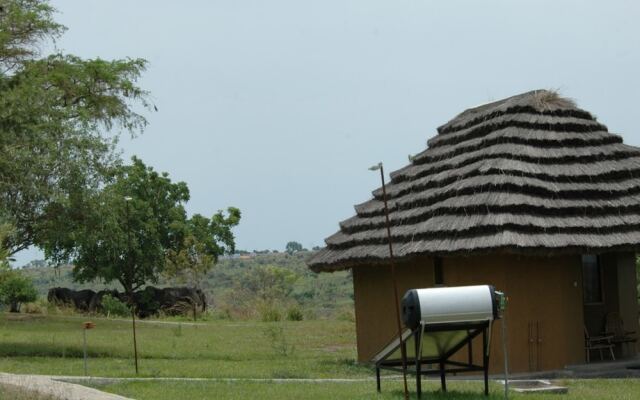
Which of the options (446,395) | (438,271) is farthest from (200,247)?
(446,395)

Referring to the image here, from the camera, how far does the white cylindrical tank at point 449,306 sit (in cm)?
1256

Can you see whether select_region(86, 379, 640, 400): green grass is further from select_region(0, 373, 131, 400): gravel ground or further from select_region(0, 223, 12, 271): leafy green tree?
select_region(0, 223, 12, 271): leafy green tree

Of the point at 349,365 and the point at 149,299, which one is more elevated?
the point at 149,299

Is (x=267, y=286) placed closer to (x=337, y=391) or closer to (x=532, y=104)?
(x=532, y=104)

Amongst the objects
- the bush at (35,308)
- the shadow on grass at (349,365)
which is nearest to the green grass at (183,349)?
the shadow on grass at (349,365)

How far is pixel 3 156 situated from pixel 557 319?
13549 mm

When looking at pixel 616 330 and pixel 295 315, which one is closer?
pixel 616 330

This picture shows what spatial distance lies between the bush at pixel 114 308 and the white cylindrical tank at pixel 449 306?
28.3m

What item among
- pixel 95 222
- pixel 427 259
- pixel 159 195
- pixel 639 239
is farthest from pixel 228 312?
pixel 639 239

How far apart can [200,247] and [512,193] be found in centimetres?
2914

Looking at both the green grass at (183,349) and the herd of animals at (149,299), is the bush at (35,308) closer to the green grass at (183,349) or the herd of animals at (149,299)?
the herd of animals at (149,299)

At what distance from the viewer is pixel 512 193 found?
18578mm

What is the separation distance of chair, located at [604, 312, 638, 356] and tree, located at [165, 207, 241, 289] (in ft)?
91.4

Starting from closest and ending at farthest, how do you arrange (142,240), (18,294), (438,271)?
(438,271), (18,294), (142,240)
